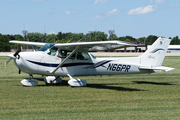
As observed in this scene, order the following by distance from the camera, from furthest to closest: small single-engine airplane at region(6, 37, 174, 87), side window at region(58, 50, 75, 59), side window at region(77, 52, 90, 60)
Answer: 1. side window at region(77, 52, 90, 60)
2. side window at region(58, 50, 75, 59)
3. small single-engine airplane at region(6, 37, 174, 87)

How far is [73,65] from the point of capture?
13.8m

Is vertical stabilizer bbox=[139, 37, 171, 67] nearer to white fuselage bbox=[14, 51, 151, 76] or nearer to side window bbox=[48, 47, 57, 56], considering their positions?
white fuselage bbox=[14, 51, 151, 76]

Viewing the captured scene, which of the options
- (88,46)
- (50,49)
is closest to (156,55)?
(88,46)

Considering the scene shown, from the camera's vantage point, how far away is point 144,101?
9.59 metres

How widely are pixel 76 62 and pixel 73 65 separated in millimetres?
227

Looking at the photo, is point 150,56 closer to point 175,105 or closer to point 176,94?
point 176,94

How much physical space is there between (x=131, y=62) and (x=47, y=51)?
4764 millimetres

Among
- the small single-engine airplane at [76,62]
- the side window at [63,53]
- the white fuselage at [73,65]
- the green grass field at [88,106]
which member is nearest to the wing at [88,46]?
the small single-engine airplane at [76,62]

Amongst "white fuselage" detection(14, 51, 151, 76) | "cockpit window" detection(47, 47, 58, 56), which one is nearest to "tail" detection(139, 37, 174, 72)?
"white fuselage" detection(14, 51, 151, 76)

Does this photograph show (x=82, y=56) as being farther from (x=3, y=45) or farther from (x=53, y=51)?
(x=3, y=45)

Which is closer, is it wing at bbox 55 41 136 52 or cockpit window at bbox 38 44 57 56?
wing at bbox 55 41 136 52

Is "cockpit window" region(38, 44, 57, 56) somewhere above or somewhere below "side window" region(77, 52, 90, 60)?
above

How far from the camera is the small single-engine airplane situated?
12.9 meters

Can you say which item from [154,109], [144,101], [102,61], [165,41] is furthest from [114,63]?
[154,109]
